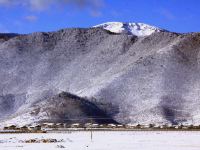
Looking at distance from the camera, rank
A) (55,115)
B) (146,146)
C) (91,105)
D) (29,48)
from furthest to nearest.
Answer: (29,48), (91,105), (55,115), (146,146)

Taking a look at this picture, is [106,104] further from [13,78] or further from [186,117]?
[13,78]

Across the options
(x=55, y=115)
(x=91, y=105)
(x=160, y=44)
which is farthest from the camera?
(x=160, y=44)

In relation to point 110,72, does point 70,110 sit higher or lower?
lower

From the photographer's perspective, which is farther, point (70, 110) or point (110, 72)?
point (110, 72)

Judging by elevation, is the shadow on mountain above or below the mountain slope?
below

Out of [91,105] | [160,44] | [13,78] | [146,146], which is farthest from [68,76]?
[146,146]

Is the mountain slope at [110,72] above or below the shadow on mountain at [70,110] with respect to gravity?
above

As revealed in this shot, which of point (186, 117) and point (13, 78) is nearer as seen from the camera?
point (186, 117)

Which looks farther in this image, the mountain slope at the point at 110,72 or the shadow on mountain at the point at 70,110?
the mountain slope at the point at 110,72
